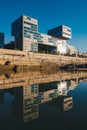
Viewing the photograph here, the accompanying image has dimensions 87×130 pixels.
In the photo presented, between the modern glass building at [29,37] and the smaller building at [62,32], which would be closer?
the modern glass building at [29,37]

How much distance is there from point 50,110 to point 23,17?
130355mm

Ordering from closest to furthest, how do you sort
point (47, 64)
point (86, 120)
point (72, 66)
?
point (86, 120)
point (47, 64)
point (72, 66)

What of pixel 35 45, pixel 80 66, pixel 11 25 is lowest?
pixel 80 66

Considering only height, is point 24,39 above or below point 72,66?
above

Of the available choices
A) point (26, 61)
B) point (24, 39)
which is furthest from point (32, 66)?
point (24, 39)

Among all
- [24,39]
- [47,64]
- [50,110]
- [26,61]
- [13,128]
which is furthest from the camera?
[24,39]

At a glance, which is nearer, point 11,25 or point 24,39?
point 24,39

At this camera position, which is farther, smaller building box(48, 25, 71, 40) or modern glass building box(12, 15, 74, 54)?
smaller building box(48, 25, 71, 40)

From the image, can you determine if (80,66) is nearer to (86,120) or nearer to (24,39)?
(24,39)

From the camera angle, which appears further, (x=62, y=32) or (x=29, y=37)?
(x=62, y=32)

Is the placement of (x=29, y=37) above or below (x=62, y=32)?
below

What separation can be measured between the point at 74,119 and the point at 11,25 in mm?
147258

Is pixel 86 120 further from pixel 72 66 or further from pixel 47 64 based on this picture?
pixel 72 66

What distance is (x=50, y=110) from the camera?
10188mm
